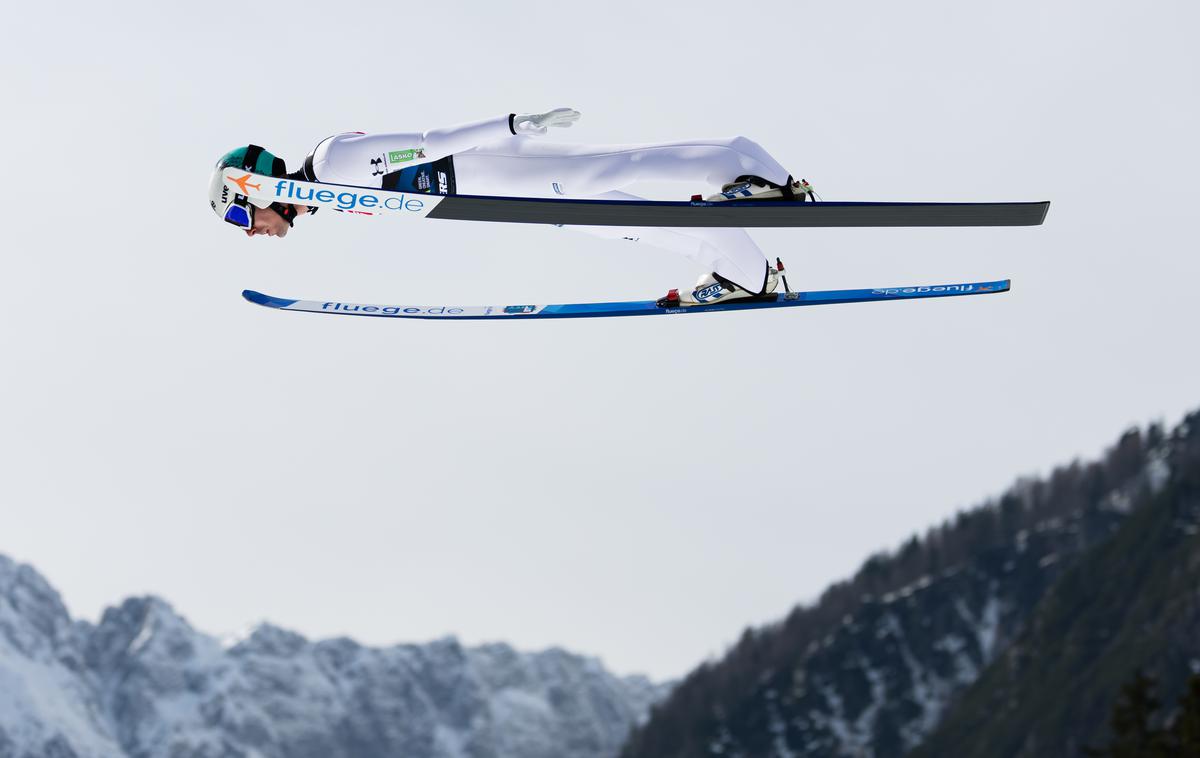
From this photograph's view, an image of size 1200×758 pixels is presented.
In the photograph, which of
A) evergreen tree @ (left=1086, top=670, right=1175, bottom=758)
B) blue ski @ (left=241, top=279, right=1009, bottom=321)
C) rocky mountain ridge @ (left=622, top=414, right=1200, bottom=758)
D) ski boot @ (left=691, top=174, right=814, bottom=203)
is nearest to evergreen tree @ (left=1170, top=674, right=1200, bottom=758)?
evergreen tree @ (left=1086, top=670, right=1175, bottom=758)

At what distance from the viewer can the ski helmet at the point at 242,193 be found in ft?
41.9

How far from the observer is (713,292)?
1316 cm

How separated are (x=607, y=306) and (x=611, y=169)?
7.80 ft

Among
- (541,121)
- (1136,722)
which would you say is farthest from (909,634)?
(541,121)

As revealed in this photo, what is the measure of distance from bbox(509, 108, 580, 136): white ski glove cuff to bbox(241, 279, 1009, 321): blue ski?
2.56 meters

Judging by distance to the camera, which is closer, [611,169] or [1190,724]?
[611,169]

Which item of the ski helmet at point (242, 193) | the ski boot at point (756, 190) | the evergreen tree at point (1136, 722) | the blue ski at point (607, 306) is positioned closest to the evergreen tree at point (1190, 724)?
the evergreen tree at point (1136, 722)

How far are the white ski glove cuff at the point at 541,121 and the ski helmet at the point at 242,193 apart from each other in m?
2.26

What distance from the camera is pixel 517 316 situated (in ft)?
47.1

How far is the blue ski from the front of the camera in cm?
1349

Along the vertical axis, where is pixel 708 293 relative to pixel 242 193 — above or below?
below

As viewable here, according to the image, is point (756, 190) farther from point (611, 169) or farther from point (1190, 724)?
point (1190, 724)

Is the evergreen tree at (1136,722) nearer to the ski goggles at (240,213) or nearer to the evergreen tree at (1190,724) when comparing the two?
the evergreen tree at (1190,724)

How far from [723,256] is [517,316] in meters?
2.38
